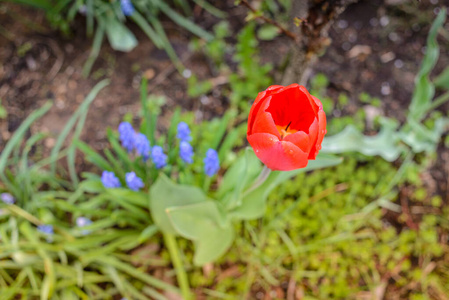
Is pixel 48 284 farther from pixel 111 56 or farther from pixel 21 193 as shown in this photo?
pixel 111 56

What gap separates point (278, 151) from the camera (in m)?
0.72

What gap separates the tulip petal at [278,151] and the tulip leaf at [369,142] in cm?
76

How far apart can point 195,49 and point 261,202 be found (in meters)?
1.19

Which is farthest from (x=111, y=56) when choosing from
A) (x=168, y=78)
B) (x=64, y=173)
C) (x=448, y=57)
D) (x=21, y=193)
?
(x=448, y=57)

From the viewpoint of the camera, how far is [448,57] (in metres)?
2.07

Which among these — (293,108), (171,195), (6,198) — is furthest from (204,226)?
(6,198)

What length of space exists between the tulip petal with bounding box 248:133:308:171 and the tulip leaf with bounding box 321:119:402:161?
0.76 metres

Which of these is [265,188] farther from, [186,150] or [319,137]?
[319,137]

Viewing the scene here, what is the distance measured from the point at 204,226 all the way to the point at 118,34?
4.06 feet

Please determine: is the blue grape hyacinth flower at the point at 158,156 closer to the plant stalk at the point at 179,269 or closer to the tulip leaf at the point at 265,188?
the tulip leaf at the point at 265,188

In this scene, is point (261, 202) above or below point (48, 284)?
above

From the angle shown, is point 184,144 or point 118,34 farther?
point 118,34

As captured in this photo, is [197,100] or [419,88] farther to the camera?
[197,100]

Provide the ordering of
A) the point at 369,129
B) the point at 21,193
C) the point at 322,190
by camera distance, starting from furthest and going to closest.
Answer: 1. the point at 369,129
2. the point at 322,190
3. the point at 21,193
